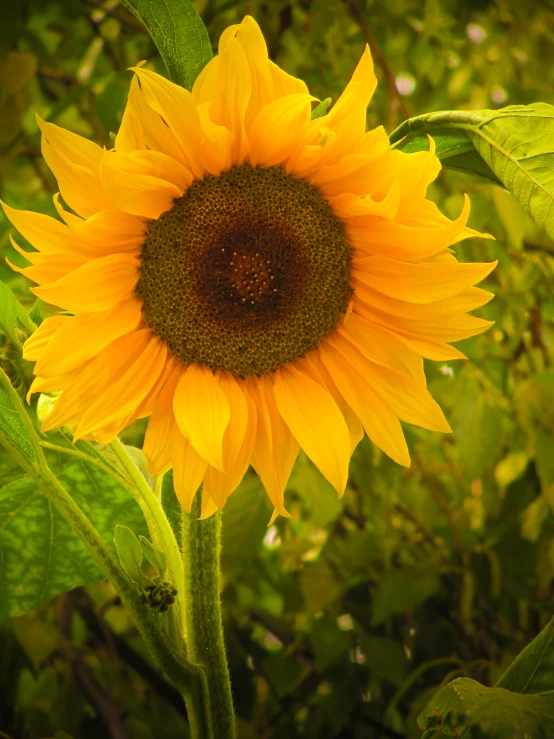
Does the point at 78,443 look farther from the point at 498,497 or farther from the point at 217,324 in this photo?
the point at 498,497

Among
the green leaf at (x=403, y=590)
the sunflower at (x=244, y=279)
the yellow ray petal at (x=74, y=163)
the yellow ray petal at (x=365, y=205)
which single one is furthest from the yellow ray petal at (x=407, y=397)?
the green leaf at (x=403, y=590)

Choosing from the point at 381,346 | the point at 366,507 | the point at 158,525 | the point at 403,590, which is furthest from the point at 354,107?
the point at 366,507

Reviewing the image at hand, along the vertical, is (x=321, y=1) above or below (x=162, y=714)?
above

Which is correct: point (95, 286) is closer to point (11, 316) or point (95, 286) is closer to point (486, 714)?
point (11, 316)

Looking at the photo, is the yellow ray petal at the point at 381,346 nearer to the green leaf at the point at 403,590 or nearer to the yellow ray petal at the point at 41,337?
the yellow ray petal at the point at 41,337

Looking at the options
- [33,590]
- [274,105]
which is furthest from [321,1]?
[33,590]
